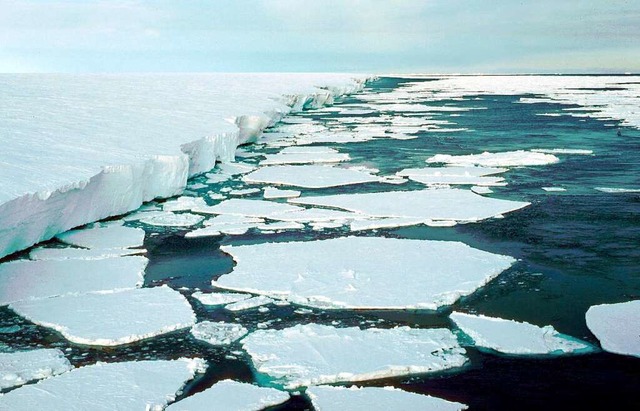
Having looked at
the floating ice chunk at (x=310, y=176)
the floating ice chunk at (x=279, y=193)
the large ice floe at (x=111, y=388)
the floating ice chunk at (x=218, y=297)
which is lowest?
the large ice floe at (x=111, y=388)

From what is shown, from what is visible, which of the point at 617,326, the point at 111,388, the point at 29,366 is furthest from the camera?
the point at 617,326

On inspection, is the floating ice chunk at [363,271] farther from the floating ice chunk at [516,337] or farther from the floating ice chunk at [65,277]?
the floating ice chunk at [65,277]

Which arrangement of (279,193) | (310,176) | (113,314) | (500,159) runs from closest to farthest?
1. (113,314)
2. (279,193)
3. (310,176)
4. (500,159)

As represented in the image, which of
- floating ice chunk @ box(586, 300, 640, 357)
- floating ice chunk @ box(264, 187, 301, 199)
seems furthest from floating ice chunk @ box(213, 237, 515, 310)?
floating ice chunk @ box(264, 187, 301, 199)

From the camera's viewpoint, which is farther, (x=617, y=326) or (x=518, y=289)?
(x=518, y=289)

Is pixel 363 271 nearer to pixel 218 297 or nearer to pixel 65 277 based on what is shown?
pixel 218 297

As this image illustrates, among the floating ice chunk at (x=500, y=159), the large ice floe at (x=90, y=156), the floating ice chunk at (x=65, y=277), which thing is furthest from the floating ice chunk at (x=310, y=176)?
the floating ice chunk at (x=65, y=277)

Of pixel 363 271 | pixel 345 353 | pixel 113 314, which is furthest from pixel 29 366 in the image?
pixel 363 271
